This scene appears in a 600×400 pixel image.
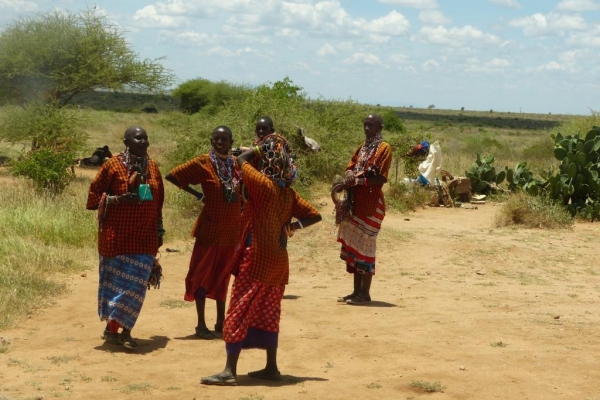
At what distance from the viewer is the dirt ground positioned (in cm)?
557

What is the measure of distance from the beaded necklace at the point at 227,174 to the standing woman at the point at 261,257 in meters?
1.21

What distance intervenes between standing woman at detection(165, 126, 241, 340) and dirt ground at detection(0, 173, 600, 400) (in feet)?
1.41

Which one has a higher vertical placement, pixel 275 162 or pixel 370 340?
pixel 275 162

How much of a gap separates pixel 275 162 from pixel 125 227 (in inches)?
65.6

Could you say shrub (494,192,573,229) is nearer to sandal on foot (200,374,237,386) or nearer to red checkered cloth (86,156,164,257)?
red checkered cloth (86,156,164,257)

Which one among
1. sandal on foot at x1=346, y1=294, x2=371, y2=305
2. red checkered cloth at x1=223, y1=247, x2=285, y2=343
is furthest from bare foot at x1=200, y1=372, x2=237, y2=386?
sandal on foot at x1=346, y1=294, x2=371, y2=305

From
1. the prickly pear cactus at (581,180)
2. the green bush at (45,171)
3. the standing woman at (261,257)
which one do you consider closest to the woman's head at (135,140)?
the standing woman at (261,257)

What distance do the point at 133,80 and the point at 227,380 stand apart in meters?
21.9

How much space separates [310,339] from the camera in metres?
6.86

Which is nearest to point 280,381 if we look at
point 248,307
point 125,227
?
point 248,307

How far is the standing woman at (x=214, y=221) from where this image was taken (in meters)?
6.77

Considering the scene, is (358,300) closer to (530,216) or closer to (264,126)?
(264,126)

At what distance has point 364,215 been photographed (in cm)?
838

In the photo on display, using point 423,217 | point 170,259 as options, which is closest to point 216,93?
point 423,217
